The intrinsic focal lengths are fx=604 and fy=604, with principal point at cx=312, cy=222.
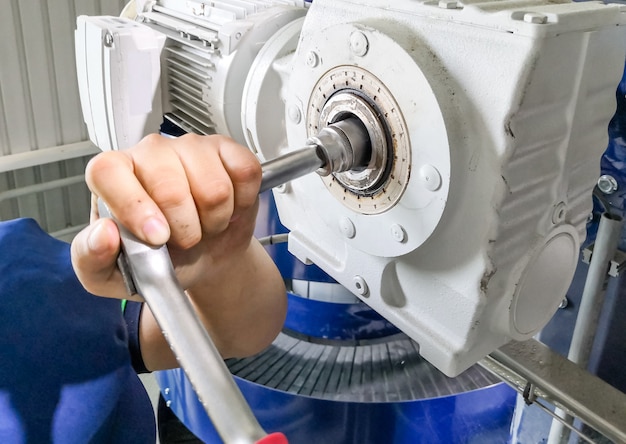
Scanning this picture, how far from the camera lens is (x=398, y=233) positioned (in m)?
0.46

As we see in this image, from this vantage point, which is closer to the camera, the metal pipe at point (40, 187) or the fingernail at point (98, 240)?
the fingernail at point (98, 240)

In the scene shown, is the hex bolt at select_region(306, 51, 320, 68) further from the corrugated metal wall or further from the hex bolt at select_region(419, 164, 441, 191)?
the corrugated metal wall

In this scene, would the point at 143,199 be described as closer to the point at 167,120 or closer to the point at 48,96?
the point at 167,120

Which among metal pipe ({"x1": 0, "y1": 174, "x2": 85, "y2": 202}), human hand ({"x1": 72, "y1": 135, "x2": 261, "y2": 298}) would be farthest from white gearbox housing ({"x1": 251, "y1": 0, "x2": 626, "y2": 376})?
metal pipe ({"x1": 0, "y1": 174, "x2": 85, "y2": 202})

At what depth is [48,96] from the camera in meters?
1.95

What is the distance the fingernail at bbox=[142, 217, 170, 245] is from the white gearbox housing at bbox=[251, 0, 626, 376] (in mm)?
174

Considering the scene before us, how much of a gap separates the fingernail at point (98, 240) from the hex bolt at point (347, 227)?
0.21 metres

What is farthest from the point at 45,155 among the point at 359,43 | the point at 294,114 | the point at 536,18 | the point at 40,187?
the point at 536,18

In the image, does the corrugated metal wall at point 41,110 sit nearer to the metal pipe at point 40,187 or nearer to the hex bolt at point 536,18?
the metal pipe at point 40,187

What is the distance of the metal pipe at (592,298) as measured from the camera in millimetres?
571

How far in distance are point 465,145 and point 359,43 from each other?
11 cm

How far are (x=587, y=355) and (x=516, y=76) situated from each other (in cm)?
39

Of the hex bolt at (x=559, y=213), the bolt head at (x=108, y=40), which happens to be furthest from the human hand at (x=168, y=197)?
the bolt head at (x=108, y=40)

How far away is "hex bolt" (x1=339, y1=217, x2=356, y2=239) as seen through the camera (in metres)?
0.50
